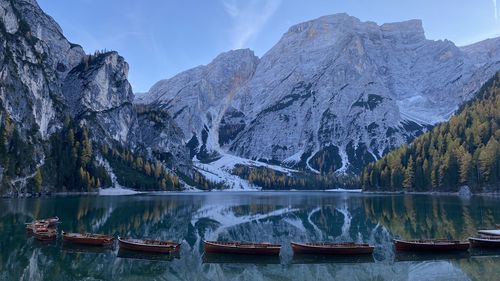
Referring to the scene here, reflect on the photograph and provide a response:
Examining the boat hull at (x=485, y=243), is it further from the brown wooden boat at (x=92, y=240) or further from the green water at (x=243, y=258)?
the brown wooden boat at (x=92, y=240)

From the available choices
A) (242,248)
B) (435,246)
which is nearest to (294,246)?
(242,248)

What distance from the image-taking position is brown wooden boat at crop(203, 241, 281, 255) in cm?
5003

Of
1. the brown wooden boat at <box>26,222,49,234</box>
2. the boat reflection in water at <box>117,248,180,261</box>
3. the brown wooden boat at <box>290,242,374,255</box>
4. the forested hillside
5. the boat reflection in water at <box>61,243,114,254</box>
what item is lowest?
the boat reflection in water at <box>117,248,180,261</box>

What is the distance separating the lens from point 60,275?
40125mm

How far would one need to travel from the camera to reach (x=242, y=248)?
50156 mm

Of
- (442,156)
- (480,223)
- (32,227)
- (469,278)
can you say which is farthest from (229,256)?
(442,156)

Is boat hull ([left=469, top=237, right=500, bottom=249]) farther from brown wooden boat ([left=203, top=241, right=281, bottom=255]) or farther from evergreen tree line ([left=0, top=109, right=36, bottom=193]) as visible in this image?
evergreen tree line ([left=0, top=109, right=36, bottom=193])

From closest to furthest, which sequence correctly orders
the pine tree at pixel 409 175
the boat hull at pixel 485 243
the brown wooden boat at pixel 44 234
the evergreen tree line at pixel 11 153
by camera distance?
the boat hull at pixel 485 243, the brown wooden boat at pixel 44 234, the evergreen tree line at pixel 11 153, the pine tree at pixel 409 175

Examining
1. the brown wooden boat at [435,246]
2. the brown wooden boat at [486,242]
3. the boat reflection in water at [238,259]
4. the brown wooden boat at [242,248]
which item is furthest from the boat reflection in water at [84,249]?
the brown wooden boat at [486,242]

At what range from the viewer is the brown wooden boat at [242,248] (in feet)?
164

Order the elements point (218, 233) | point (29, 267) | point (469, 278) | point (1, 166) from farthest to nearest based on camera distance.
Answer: point (1, 166), point (218, 233), point (29, 267), point (469, 278)

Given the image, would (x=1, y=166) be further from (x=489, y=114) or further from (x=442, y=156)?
(x=489, y=114)

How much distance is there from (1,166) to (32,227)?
366ft

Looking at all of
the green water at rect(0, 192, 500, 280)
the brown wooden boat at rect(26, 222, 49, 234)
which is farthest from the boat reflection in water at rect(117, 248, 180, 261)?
the brown wooden boat at rect(26, 222, 49, 234)
